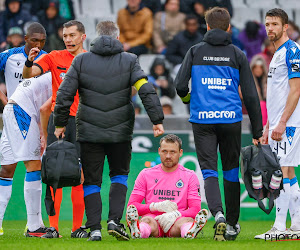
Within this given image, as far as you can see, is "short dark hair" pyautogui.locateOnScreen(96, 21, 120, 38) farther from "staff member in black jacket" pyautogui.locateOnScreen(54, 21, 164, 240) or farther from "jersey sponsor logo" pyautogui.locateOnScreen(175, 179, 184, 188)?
"jersey sponsor logo" pyautogui.locateOnScreen(175, 179, 184, 188)

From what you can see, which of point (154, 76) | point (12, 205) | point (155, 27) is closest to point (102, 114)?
point (12, 205)

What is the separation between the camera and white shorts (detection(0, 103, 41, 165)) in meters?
7.63

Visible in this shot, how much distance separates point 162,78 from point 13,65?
6.21 meters

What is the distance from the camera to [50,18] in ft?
48.9

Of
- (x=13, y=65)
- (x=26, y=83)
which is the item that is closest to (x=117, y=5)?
(x=13, y=65)

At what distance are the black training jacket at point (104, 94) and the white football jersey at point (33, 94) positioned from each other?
1.09 meters

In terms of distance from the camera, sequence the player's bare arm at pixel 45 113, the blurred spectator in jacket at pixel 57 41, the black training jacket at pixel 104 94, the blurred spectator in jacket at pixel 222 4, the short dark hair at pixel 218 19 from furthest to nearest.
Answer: the blurred spectator in jacket at pixel 222 4, the blurred spectator in jacket at pixel 57 41, the player's bare arm at pixel 45 113, the short dark hair at pixel 218 19, the black training jacket at pixel 104 94

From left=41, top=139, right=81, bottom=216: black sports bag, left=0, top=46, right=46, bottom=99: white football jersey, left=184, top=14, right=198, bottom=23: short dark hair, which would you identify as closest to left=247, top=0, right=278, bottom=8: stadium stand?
left=184, top=14, right=198, bottom=23: short dark hair

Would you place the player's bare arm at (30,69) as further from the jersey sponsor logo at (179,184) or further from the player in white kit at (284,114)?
the player in white kit at (284,114)

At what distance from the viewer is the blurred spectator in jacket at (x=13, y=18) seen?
48.5 ft

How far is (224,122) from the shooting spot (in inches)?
271

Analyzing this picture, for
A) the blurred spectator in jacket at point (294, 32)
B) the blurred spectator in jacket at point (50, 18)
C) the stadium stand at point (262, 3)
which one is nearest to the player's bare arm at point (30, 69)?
the blurred spectator in jacket at point (50, 18)

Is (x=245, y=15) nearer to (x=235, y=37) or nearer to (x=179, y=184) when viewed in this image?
(x=235, y=37)

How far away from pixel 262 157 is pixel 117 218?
149cm
